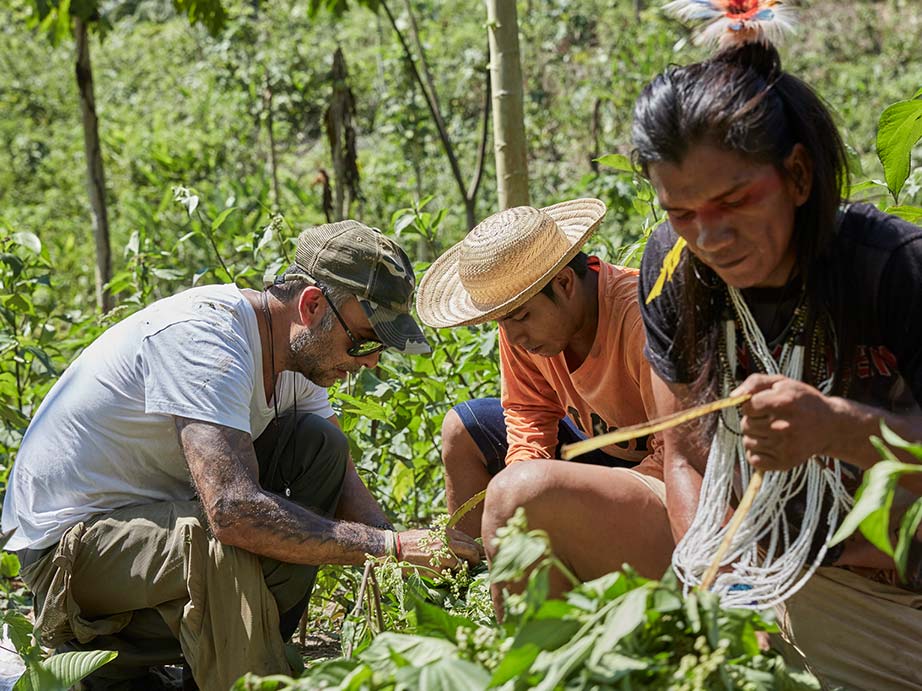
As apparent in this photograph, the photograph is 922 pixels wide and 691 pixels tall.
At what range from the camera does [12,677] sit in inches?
104

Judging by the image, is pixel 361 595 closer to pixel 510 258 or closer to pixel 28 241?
pixel 510 258

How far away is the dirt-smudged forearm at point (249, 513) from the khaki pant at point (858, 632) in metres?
0.92

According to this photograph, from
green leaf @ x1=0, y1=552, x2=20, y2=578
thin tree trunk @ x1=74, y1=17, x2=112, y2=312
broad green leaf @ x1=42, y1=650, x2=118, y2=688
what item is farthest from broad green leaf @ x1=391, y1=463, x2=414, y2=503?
thin tree trunk @ x1=74, y1=17, x2=112, y2=312

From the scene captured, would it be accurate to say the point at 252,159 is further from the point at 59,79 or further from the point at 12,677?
the point at 12,677

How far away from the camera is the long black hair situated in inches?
61.8

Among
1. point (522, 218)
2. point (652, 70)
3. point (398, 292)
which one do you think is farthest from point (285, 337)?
point (652, 70)

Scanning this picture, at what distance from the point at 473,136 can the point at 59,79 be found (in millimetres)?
6060

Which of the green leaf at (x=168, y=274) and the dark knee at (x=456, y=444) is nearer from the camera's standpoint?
the dark knee at (x=456, y=444)

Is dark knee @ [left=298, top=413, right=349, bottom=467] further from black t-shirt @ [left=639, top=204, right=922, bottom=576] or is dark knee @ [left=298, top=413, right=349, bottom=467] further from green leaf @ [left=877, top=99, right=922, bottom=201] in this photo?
green leaf @ [left=877, top=99, right=922, bottom=201]

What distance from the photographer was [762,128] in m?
1.56

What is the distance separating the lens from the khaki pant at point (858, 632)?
1.82 m

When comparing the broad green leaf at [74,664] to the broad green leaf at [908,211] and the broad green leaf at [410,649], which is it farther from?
the broad green leaf at [908,211]

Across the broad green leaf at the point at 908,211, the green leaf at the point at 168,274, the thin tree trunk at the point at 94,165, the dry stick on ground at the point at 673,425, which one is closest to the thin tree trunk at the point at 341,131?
the thin tree trunk at the point at 94,165

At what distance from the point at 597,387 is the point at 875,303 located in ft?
2.77
